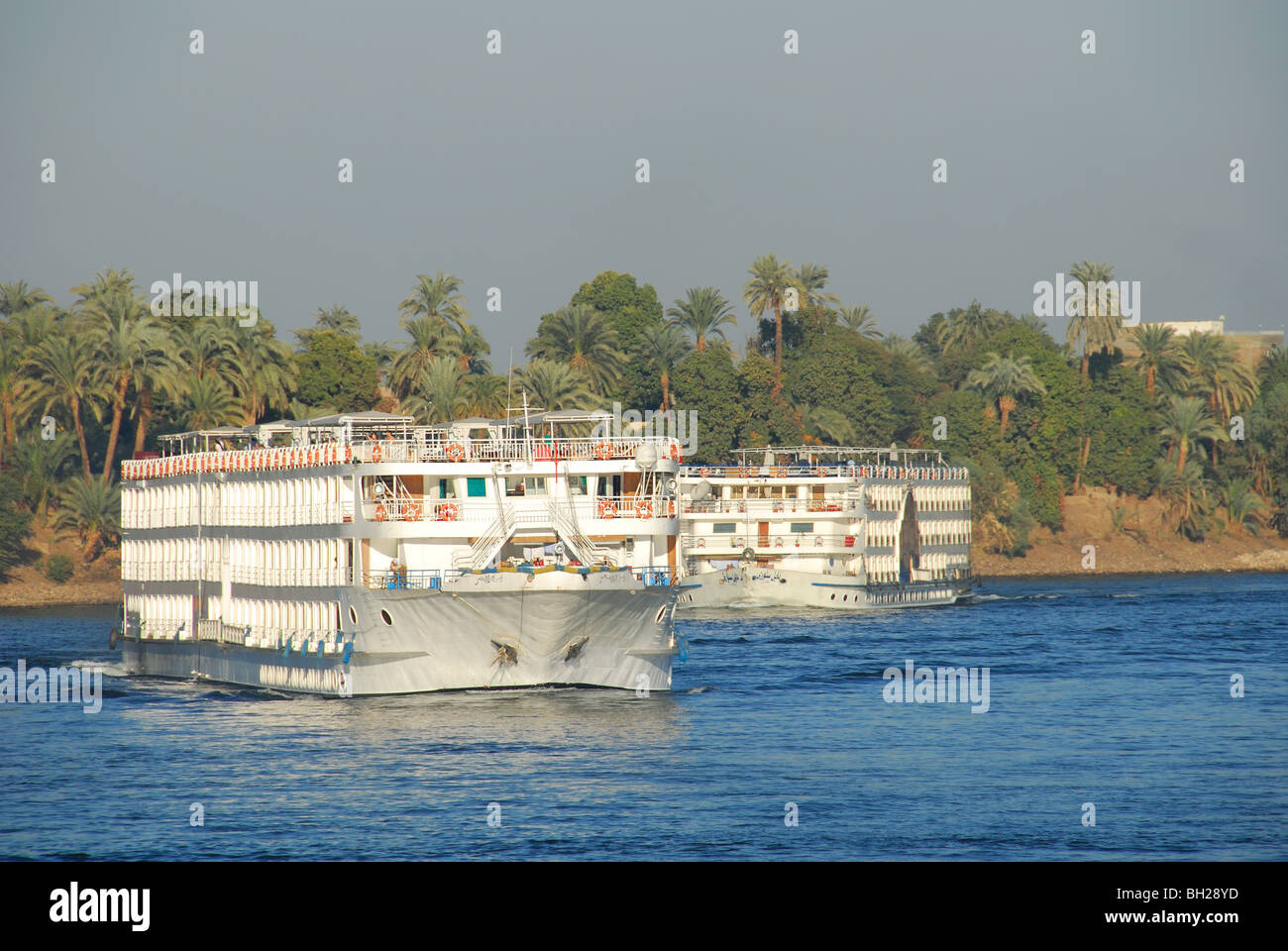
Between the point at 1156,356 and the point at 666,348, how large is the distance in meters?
52.2

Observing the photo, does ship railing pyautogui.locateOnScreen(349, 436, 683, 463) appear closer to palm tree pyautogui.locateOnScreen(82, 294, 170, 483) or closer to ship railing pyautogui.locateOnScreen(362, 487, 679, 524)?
ship railing pyautogui.locateOnScreen(362, 487, 679, 524)

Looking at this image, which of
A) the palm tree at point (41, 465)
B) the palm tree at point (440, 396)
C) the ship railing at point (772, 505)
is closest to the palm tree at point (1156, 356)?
the ship railing at point (772, 505)

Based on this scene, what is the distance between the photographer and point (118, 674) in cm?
7150

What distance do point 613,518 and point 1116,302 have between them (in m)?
125

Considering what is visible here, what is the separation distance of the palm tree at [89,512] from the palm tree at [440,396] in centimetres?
2139

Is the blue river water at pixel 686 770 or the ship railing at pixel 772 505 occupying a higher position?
the ship railing at pixel 772 505

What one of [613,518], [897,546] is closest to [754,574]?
[897,546]

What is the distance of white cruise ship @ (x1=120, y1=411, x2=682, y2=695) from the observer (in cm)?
5072

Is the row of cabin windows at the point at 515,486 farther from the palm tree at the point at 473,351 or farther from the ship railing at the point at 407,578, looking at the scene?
the palm tree at the point at 473,351

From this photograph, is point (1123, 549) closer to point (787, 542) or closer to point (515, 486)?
point (787, 542)

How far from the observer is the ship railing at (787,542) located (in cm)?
11225

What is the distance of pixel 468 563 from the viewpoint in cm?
5281
